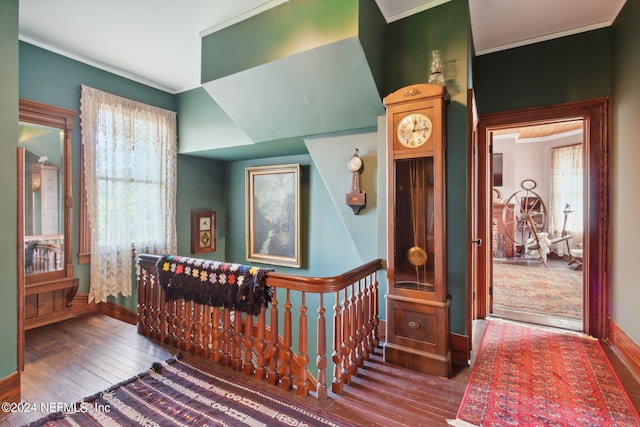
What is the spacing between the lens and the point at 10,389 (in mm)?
1845

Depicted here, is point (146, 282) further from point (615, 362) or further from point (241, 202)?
point (615, 362)

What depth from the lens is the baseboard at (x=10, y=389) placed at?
180cm

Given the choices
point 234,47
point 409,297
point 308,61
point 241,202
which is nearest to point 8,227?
point 234,47

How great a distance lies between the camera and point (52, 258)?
3.13 m

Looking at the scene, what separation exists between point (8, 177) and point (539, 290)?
579 centimetres

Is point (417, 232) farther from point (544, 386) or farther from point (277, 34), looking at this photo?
point (277, 34)

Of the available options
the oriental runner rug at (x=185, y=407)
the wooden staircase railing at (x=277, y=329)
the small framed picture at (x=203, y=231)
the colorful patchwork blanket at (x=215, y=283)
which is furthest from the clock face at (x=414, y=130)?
the small framed picture at (x=203, y=231)

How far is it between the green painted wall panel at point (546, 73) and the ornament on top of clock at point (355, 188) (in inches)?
58.0

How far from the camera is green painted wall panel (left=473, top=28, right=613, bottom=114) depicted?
2.68 meters

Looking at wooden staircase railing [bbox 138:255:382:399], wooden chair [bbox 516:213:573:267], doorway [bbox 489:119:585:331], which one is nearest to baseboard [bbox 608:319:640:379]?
wooden staircase railing [bbox 138:255:382:399]

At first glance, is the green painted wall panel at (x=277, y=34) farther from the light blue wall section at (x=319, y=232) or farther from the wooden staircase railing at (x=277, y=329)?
the wooden staircase railing at (x=277, y=329)

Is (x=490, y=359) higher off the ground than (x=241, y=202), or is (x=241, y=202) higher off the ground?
(x=241, y=202)

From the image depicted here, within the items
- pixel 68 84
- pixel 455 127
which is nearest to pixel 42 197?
pixel 68 84

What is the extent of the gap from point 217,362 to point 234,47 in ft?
8.73
